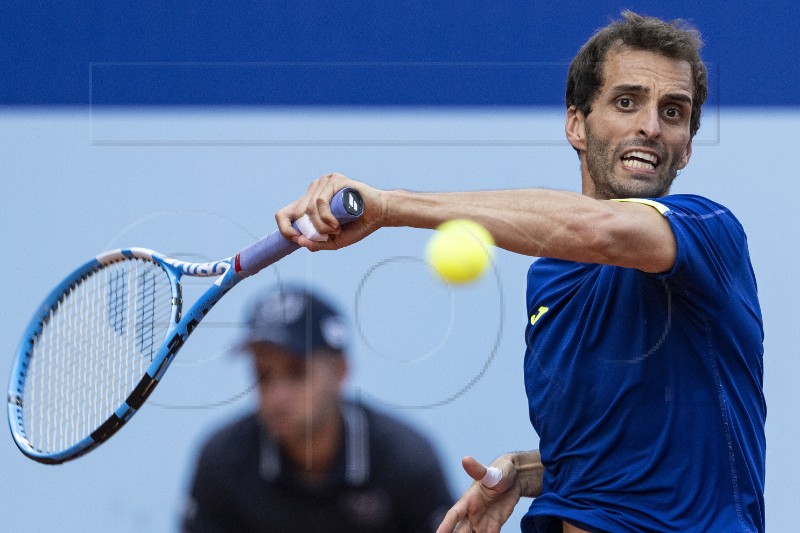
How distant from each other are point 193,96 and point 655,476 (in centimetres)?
130

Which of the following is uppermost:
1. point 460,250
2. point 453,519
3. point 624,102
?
point 624,102

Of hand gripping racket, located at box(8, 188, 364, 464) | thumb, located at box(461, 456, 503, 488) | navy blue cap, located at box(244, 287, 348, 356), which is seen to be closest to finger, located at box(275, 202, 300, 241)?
hand gripping racket, located at box(8, 188, 364, 464)

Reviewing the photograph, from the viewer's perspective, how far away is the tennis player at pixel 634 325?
4.12 feet

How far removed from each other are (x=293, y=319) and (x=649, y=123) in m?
0.89

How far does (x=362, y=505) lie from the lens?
7.14ft

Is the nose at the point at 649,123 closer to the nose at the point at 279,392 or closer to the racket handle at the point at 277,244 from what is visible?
the racket handle at the point at 277,244

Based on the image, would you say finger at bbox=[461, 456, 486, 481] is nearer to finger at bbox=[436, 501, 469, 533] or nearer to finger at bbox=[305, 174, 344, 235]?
finger at bbox=[436, 501, 469, 533]

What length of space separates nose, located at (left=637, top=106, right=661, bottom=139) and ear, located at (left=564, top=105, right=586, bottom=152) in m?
0.16

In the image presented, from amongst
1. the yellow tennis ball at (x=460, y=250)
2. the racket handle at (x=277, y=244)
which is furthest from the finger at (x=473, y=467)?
the racket handle at (x=277, y=244)

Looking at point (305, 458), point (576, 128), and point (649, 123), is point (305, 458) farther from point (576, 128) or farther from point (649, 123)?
point (649, 123)

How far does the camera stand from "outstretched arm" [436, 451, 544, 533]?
167 cm

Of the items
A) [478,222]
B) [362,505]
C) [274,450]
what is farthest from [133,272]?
[478,222]

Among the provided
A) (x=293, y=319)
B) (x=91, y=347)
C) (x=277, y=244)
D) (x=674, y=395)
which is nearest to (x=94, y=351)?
(x=91, y=347)

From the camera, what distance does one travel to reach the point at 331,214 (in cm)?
126
